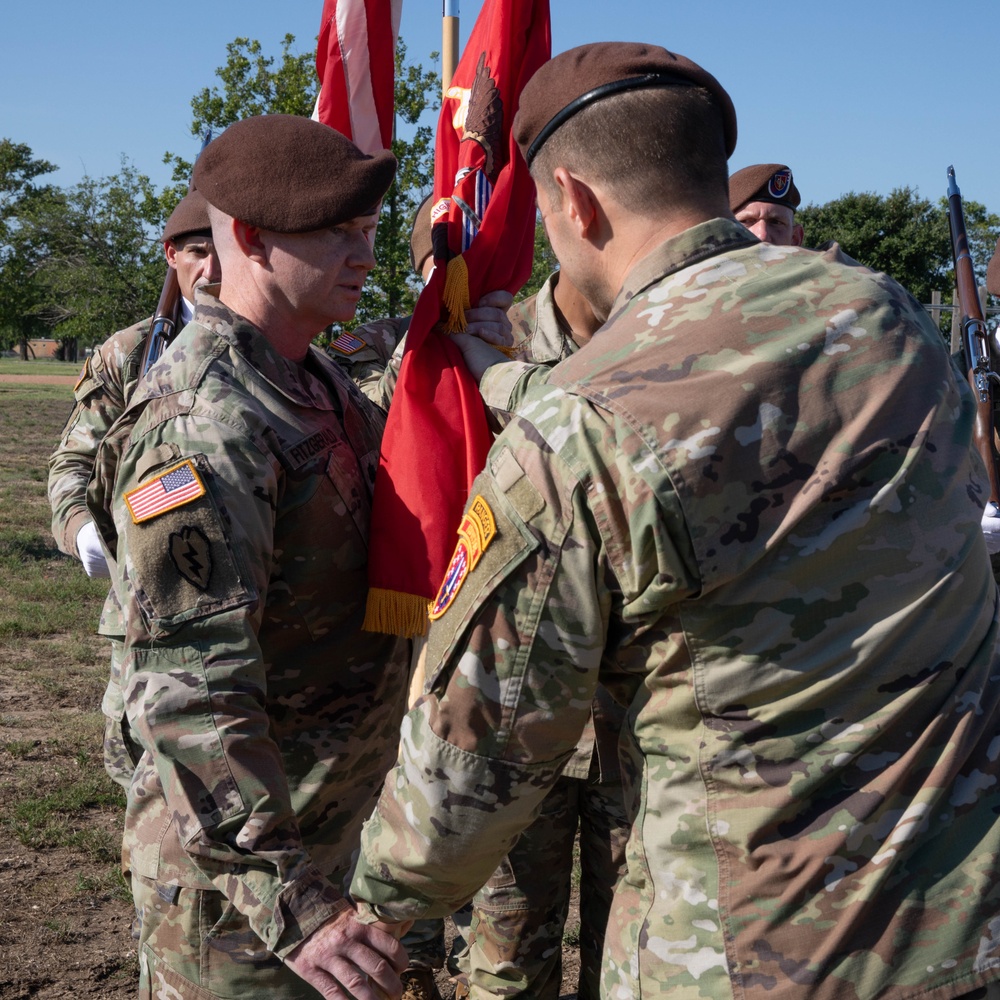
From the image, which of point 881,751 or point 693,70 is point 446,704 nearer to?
point 881,751

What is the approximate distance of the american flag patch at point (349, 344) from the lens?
463 centimetres

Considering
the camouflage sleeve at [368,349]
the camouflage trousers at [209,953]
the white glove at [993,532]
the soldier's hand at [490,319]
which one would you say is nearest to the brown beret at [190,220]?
the camouflage sleeve at [368,349]

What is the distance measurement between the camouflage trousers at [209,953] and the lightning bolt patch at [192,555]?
69 cm

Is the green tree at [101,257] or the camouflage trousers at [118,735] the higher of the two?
the green tree at [101,257]

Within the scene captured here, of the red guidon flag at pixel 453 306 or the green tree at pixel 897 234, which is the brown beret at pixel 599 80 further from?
the green tree at pixel 897 234

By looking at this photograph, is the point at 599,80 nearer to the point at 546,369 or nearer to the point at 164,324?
the point at 546,369

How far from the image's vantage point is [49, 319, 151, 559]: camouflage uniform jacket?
414 centimetres

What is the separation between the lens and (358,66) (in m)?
3.36

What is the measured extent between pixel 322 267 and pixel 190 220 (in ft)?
6.27

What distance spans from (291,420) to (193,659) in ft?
1.93

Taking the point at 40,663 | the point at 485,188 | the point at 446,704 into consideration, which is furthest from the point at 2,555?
the point at 446,704

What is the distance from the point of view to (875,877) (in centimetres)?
162

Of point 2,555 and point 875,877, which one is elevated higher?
point 875,877

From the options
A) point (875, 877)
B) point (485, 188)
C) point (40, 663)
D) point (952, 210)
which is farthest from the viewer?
point (40, 663)
